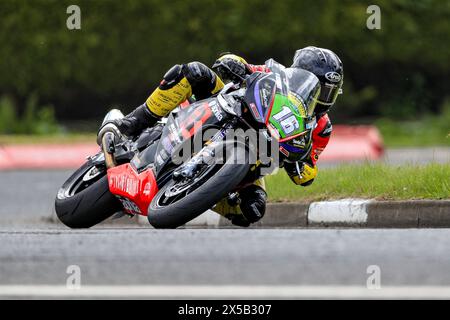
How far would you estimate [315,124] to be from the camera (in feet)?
30.4

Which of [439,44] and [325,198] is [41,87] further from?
[325,198]

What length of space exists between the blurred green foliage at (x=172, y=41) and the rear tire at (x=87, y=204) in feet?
36.3

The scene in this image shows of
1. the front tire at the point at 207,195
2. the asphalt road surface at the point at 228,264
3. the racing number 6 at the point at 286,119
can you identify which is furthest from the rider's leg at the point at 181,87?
the asphalt road surface at the point at 228,264

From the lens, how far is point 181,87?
31.0 feet

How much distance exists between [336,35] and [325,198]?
1137 cm

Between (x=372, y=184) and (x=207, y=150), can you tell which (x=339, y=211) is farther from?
(x=207, y=150)

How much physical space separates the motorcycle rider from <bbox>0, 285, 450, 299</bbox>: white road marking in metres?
3.02

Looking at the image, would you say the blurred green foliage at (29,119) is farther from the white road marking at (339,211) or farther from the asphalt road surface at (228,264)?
the asphalt road surface at (228,264)

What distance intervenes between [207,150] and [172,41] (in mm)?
12577

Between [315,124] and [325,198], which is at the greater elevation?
[315,124]

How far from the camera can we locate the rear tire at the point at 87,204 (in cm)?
969

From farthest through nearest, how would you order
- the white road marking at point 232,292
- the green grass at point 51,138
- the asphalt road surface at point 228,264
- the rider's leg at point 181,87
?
1. the green grass at point 51,138
2. the rider's leg at point 181,87
3. the asphalt road surface at point 228,264
4. the white road marking at point 232,292
